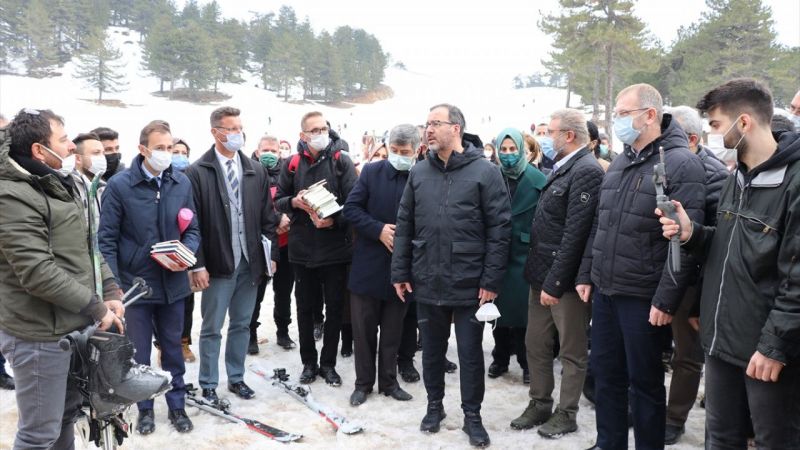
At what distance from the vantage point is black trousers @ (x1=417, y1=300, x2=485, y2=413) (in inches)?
173

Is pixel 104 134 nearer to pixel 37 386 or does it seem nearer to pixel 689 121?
pixel 37 386

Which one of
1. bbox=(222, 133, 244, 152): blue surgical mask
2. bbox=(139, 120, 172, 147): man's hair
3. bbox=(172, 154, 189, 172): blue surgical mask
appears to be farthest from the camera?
bbox=(172, 154, 189, 172): blue surgical mask

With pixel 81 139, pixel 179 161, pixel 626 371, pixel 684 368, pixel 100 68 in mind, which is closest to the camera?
pixel 626 371

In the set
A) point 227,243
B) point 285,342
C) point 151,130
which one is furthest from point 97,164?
point 285,342

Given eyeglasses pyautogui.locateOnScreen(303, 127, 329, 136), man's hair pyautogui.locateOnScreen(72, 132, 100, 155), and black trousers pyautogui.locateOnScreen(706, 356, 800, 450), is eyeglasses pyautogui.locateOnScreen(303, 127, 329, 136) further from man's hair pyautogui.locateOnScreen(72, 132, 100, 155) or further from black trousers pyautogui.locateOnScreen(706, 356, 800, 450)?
black trousers pyautogui.locateOnScreen(706, 356, 800, 450)

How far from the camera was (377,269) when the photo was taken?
5.16 meters

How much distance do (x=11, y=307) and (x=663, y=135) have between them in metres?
3.95

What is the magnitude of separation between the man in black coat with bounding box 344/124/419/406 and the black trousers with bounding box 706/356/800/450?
277 centimetres

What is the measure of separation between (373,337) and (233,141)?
7.26 ft

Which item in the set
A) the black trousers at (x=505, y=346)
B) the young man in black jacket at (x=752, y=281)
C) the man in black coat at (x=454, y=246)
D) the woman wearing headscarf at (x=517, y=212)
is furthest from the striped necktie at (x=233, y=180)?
the young man in black jacket at (x=752, y=281)

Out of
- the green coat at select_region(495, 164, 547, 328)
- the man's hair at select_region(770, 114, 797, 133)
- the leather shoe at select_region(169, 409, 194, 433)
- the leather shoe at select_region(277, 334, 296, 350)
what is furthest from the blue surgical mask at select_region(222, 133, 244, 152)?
the man's hair at select_region(770, 114, 797, 133)

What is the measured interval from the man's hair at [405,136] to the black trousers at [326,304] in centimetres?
139

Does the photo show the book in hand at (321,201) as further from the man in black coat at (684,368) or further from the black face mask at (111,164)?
the man in black coat at (684,368)

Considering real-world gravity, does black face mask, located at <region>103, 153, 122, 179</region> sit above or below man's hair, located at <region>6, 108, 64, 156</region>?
below
